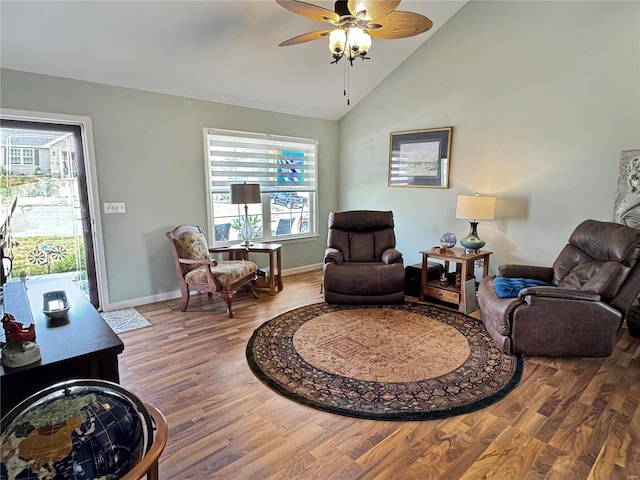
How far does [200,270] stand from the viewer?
3.90 m

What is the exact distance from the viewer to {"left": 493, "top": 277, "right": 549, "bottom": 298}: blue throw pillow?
3076mm

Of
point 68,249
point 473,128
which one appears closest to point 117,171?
point 68,249

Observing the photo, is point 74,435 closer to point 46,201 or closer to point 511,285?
point 511,285

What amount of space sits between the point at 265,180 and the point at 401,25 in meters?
2.88

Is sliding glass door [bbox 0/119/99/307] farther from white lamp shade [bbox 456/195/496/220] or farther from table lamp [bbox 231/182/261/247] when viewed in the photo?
white lamp shade [bbox 456/195/496/220]

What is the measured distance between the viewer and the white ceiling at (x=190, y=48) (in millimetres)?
2889

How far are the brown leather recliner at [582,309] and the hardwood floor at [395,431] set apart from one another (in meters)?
0.17

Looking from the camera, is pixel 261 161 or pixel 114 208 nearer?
pixel 114 208

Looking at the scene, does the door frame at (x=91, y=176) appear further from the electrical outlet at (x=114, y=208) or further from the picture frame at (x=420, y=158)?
the picture frame at (x=420, y=158)

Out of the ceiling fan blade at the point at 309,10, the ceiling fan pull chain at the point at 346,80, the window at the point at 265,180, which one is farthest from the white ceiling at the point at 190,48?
the ceiling fan blade at the point at 309,10

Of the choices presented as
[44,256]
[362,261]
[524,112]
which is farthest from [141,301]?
[524,112]

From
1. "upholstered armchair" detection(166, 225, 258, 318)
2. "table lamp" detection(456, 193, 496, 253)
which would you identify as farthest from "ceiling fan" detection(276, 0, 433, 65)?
"upholstered armchair" detection(166, 225, 258, 318)

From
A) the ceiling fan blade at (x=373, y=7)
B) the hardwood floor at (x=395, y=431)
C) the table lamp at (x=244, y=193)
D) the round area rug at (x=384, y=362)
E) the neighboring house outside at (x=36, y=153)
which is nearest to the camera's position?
the hardwood floor at (x=395, y=431)

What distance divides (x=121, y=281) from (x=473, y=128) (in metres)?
4.40
